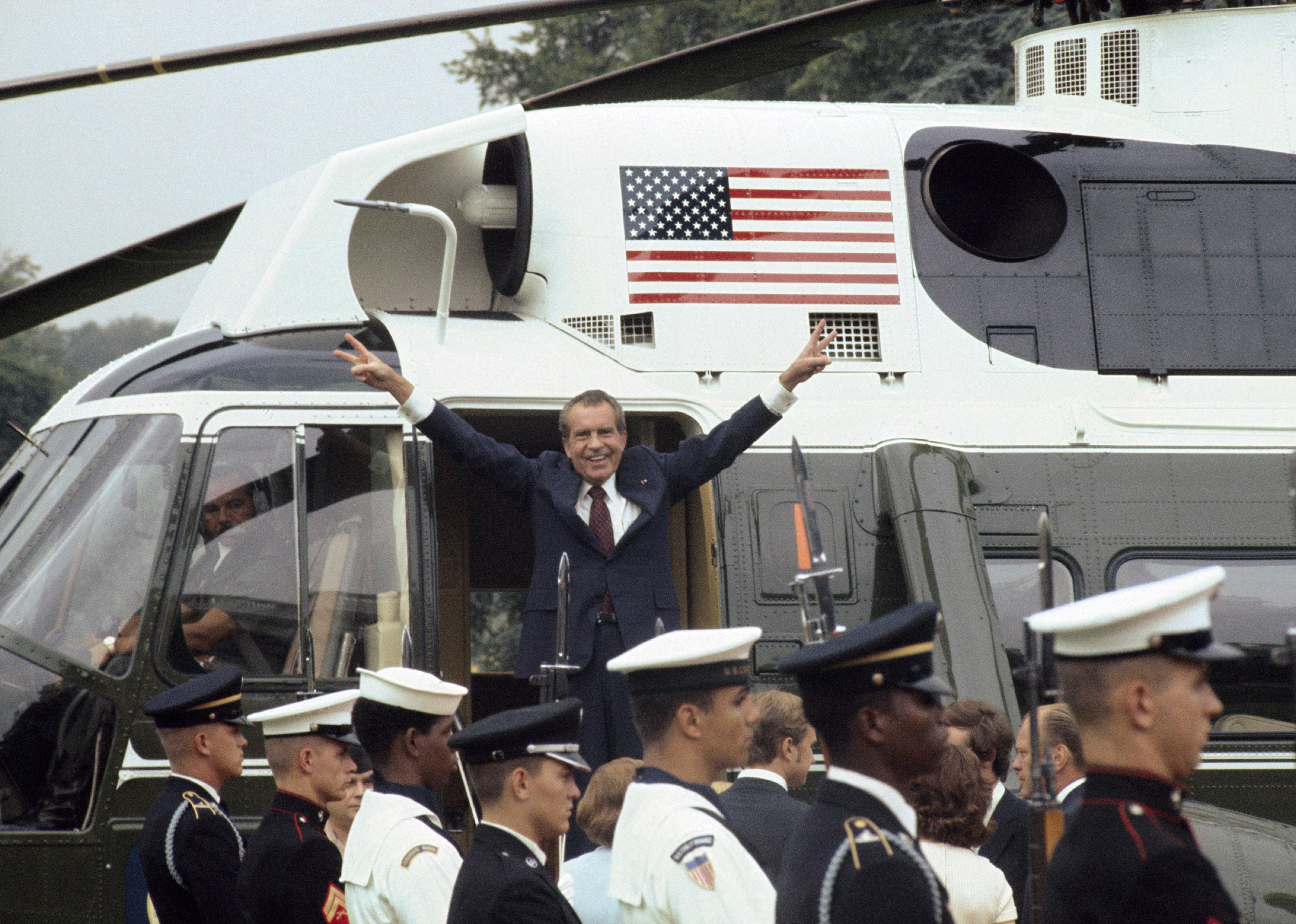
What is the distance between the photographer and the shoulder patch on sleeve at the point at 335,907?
4.31 m

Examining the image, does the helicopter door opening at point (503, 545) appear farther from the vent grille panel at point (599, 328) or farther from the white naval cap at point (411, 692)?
the white naval cap at point (411, 692)

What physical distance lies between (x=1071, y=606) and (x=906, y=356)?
421 cm

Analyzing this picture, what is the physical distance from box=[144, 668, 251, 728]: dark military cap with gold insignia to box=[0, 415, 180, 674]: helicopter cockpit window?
1227 millimetres

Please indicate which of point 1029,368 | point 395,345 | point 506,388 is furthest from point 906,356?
point 395,345

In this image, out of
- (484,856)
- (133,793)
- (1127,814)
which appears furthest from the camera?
(133,793)

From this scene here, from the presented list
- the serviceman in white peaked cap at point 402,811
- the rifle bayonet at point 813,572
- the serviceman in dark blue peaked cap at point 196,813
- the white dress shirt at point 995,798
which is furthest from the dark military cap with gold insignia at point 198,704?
the white dress shirt at point 995,798

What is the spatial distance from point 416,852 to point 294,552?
229 cm

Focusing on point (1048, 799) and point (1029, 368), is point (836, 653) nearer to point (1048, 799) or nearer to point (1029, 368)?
point (1048, 799)

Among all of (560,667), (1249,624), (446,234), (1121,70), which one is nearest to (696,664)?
(560,667)

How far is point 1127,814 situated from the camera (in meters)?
2.64

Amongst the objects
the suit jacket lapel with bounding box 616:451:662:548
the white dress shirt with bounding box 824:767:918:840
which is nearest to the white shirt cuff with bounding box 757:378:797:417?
the suit jacket lapel with bounding box 616:451:662:548

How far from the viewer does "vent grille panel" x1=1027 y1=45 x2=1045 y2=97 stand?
8.03 metres

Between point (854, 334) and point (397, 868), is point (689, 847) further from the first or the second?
point (854, 334)

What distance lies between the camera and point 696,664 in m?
3.63
